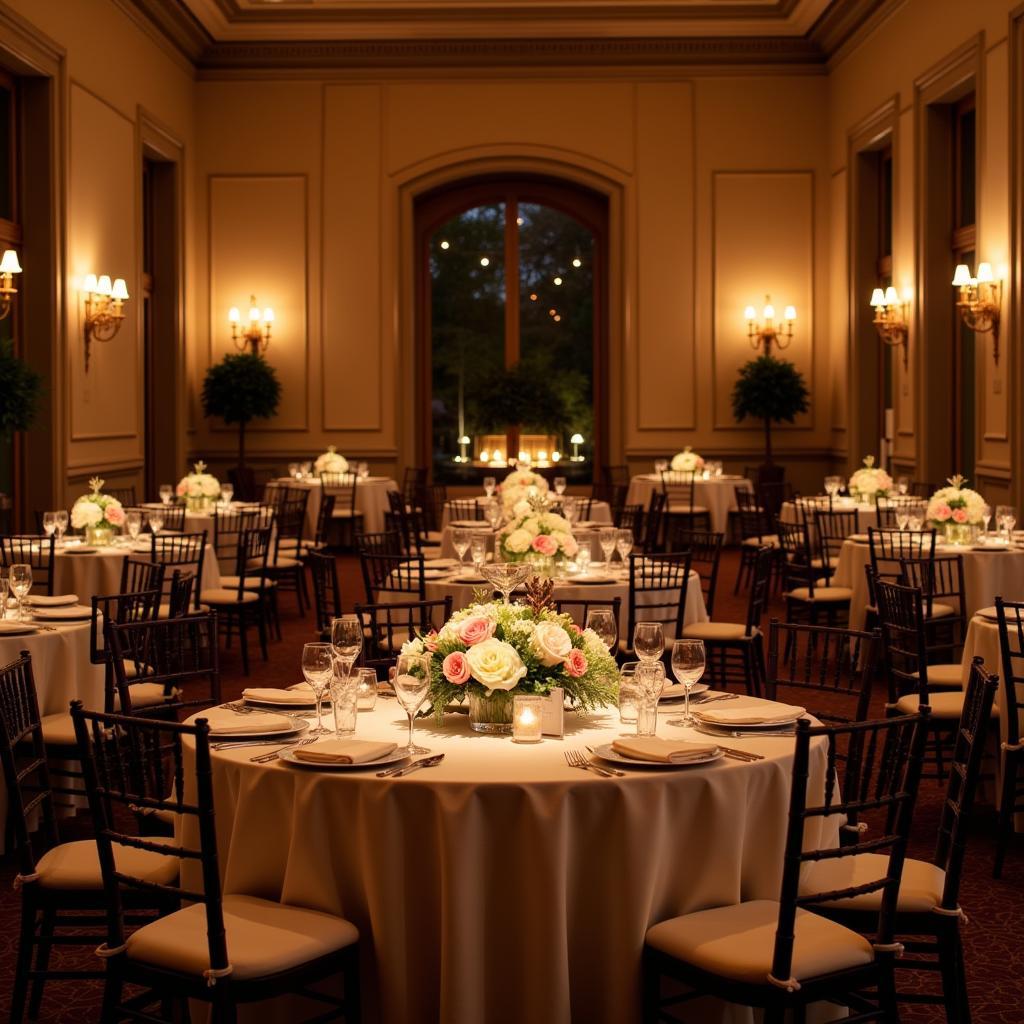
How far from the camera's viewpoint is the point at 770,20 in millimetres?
16094

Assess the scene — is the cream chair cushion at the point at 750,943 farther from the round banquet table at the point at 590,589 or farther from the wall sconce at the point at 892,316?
the wall sconce at the point at 892,316

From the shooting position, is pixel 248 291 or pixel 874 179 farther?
pixel 248 291

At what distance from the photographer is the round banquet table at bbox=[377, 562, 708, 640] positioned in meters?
7.09

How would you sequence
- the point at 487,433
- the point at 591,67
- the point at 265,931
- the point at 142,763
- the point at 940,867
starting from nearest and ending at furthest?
1. the point at 265,931
2. the point at 940,867
3. the point at 142,763
4. the point at 591,67
5. the point at 487,433

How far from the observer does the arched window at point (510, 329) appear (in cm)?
1756

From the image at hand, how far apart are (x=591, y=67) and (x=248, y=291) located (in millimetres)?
4628

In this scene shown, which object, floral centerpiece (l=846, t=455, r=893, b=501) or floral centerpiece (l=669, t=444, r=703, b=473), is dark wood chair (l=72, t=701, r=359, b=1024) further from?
floral centerpiece (l=669, t=444, r=703, b=473)

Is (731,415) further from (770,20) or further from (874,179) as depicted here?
(770,20)

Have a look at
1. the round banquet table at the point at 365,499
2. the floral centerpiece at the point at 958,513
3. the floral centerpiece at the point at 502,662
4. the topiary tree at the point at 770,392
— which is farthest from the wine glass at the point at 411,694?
the topiary tree at the point at 770,392

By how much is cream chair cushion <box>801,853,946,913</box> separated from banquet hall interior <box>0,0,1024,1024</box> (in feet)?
0.04

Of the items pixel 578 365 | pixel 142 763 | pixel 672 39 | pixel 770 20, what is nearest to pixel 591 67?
pixel 672 39

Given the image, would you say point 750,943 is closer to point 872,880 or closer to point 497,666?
point 872,880

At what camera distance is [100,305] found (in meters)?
12.8

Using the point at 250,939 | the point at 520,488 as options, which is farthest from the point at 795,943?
the point at 520,488
